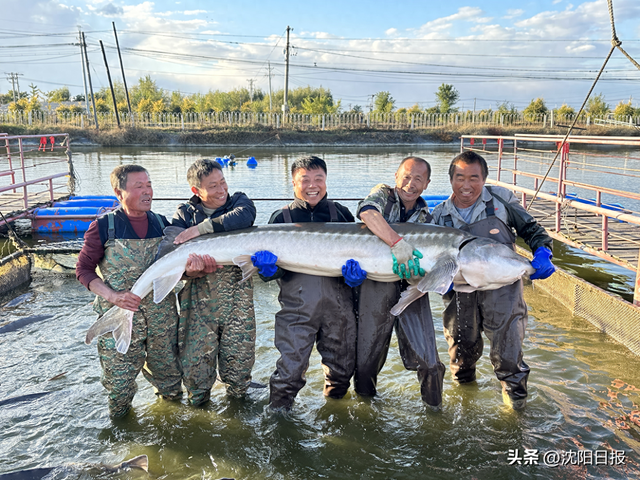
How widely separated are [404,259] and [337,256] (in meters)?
0.49

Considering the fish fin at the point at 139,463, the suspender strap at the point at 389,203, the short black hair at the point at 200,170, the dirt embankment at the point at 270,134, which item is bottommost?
the fish fin at the point at 139,463

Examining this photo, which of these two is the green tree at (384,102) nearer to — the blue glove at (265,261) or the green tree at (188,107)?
the green tree at (188,107)

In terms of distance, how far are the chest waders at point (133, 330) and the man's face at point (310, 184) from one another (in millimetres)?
1136

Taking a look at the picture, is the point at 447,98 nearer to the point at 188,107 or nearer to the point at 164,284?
the point at 188,107

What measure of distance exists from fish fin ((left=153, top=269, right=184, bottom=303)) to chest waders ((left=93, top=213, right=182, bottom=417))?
7.5 inches

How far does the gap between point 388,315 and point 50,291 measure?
575 centimetres

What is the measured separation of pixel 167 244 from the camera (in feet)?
11.9

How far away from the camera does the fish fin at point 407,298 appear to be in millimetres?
3430

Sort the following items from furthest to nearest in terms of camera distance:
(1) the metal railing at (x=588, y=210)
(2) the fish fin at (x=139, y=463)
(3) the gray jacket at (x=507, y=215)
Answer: (1) the metal railing at (x=588, y=210), (3) the gray jacket at (x=507, y=215), (2) the fish fin at (x=139, y=463)

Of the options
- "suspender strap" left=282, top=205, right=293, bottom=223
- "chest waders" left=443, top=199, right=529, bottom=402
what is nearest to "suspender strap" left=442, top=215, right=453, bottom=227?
"chest waders" left=443, top=199, right=529, bottom=402

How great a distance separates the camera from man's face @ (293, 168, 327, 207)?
3.66 m

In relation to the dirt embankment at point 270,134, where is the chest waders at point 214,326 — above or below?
below

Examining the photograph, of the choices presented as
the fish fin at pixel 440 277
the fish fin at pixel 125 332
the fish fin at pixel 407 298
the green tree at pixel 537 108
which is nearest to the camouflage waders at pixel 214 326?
the fish fin at pixel 125 332

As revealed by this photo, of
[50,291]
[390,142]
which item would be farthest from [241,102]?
[50,291]
